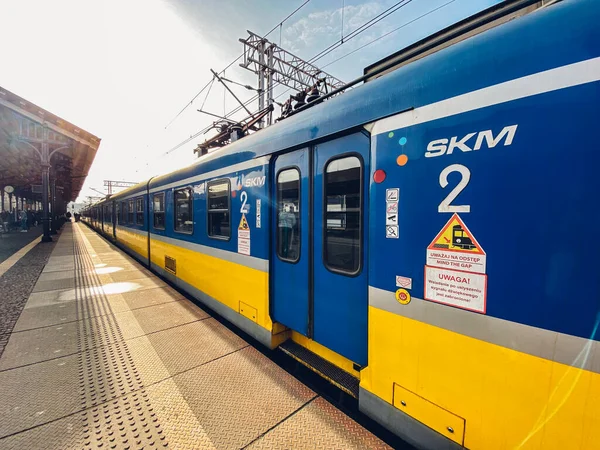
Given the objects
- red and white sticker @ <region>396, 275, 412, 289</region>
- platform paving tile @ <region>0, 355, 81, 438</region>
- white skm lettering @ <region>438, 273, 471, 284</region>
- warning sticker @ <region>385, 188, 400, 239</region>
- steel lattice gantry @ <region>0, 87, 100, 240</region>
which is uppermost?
steel lattice gantry @ <region>0, 87, 100, 240</region>

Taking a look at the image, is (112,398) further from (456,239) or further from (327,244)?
(456,239)

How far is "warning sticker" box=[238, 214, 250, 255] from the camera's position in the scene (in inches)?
147

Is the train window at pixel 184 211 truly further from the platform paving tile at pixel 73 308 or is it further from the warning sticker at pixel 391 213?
the warning sticker at pixel 391 213

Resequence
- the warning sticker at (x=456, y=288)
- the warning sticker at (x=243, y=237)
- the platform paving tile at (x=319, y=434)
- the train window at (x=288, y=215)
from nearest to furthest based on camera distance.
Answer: the warning sticker at (x=456, y=288) < the platform paving tile at (x=319, y=434) < the train window at (x=288, y=215) < the warning sticker at (x=243, y=237)

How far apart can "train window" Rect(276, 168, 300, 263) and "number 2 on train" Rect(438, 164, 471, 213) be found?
1.54 m

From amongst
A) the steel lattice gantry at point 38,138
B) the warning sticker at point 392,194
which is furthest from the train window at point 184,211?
the steel lattice gantry at point 38,138

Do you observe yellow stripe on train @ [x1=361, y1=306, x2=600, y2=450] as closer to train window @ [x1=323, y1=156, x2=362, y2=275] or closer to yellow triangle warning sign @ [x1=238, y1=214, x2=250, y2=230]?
train window @ [x1=323, y1=156, x2=362, y2=275]

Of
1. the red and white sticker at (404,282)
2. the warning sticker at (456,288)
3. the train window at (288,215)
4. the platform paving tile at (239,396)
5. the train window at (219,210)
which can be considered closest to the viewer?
the warning sticker at (456,288)

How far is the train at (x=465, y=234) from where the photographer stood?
1.35m

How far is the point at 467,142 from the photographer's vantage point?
1.68m

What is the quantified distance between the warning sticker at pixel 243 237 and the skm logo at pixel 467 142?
250cm

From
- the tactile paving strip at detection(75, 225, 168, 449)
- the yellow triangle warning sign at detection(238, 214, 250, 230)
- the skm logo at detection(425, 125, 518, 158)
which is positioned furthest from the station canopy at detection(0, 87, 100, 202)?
the skm logo at detection(425, 125, 518, 158)

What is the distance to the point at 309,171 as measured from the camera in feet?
9.35

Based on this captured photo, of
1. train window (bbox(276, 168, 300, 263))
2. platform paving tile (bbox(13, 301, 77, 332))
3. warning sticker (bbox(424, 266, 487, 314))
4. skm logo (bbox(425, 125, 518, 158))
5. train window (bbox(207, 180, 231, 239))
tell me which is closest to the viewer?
skm logo (bbox(425, 125, 518, 158))
